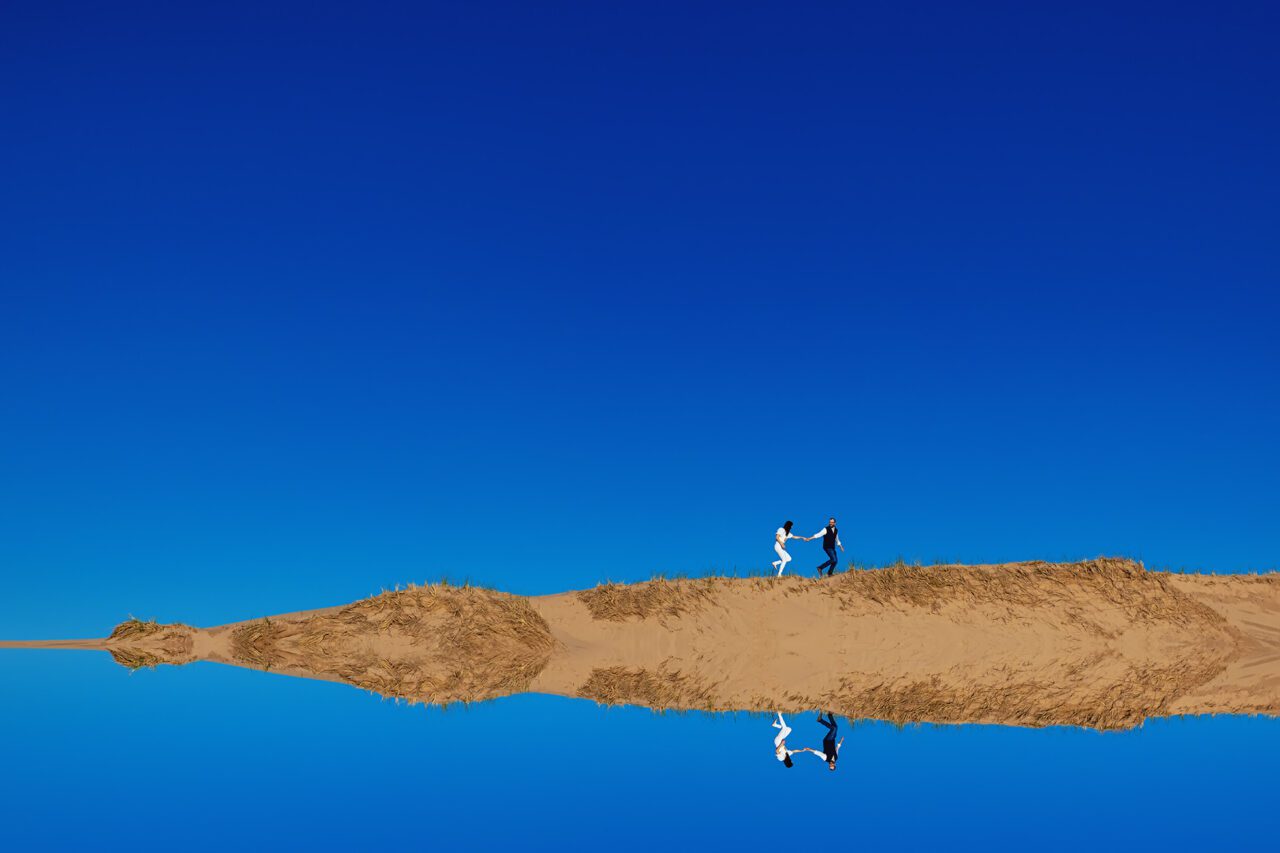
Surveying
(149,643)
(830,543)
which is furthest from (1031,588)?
(149,643)

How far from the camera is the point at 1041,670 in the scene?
1916cm

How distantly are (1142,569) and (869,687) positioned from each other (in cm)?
597

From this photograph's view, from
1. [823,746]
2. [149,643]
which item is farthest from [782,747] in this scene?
[149,643]

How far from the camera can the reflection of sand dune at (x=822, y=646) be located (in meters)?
18.8

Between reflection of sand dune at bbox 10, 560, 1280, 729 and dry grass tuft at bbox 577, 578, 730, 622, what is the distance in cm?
3

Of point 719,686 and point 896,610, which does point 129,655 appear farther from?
point 896,610

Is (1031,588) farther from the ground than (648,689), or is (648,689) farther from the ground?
(1031,588)

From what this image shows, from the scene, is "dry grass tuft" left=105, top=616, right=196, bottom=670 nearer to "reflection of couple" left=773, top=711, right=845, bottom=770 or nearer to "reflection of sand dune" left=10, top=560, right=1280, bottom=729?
"reflection of sand dune" left=10, top=560, right=1280, bottom=729

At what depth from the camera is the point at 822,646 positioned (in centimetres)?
1922

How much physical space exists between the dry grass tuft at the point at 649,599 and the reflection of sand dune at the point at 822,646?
29 mm

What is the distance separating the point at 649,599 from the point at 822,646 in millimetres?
3342

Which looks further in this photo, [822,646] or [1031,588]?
[1031,588]

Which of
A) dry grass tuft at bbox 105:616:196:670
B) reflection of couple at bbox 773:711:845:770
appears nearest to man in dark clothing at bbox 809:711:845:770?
reflection of couple at bbox 773:711:845:770

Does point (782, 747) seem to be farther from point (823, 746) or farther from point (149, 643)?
point (149, 643)
